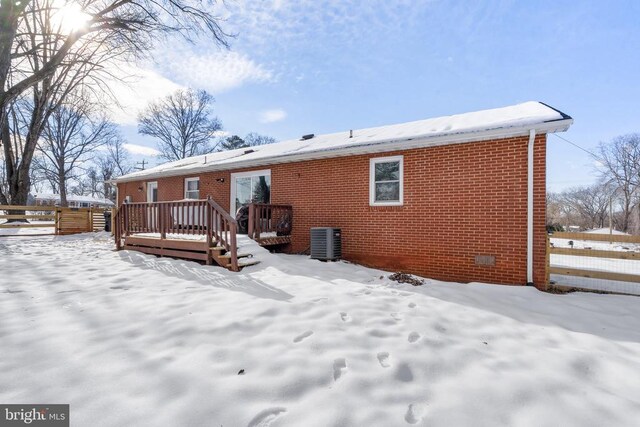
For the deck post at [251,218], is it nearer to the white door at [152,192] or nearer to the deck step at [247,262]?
the deck step at [247,262]

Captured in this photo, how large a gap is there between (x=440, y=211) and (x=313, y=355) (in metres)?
5.00

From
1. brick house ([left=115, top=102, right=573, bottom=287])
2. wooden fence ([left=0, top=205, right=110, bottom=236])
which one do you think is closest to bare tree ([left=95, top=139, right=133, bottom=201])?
wooden fence ([left=0, top=205, right=110, bottom=236])

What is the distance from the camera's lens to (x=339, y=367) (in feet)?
8.25

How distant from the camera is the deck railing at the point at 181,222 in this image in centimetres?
648

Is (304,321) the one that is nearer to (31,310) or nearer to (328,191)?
(31,310)

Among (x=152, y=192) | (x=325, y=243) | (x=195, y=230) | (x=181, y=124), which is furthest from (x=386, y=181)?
(x=181, y=124)

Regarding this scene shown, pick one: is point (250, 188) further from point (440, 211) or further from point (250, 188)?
point (440, 211)

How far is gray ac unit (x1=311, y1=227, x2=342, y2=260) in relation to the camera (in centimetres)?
740

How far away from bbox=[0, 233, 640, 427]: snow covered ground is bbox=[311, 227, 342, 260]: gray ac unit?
2382 millimetres

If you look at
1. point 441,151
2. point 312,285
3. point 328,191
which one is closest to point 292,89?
point 328,191

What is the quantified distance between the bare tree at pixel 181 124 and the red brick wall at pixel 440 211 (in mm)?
25736

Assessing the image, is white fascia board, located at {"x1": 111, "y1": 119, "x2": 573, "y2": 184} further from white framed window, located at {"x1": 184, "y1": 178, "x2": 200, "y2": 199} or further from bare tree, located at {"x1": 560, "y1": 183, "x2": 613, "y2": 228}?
bare tree, located at {"x1": 560, "y1": 183, "x2": 613, "y2": 228}

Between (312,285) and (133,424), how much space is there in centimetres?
353

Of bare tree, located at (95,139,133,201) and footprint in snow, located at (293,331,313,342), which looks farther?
bare tree, located at (95,139,133,201)
